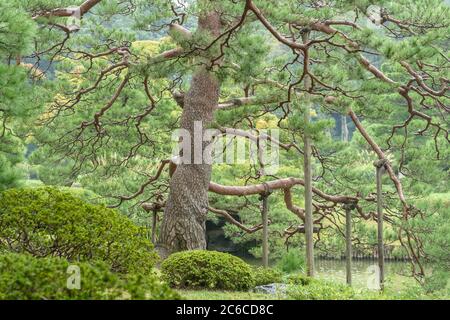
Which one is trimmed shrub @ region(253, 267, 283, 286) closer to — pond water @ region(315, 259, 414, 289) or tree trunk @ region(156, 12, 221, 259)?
tree trunk @ region(156, 12, 221, 259)

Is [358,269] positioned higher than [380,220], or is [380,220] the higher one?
[380,220]

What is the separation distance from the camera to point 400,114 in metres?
18.2

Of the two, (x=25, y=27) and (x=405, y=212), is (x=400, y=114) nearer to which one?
(x=405, y=212)

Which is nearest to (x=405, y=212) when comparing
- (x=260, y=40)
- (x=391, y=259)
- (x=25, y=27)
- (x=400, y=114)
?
(x=260, y=40)

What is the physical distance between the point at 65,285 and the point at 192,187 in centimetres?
502

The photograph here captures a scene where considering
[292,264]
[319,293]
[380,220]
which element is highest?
[380,220]

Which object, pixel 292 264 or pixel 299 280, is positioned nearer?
pixel 299 280

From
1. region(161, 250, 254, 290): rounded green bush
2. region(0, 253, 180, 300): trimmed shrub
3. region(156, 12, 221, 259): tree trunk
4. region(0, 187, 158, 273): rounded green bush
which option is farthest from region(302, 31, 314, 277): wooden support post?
region(0, 253, 180, 300): trimmed shrub

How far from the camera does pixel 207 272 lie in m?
6.45

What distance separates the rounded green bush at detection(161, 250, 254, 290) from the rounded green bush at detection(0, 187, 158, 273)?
1.15m

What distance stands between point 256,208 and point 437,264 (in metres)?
3.24

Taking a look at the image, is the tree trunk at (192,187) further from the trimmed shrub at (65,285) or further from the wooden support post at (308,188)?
Answer: the trimmed shrub at (65,285)

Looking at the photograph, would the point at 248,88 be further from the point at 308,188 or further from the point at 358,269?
the point at 358,269

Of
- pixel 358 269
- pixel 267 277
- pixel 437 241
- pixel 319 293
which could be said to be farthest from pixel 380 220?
pixel 358 269
